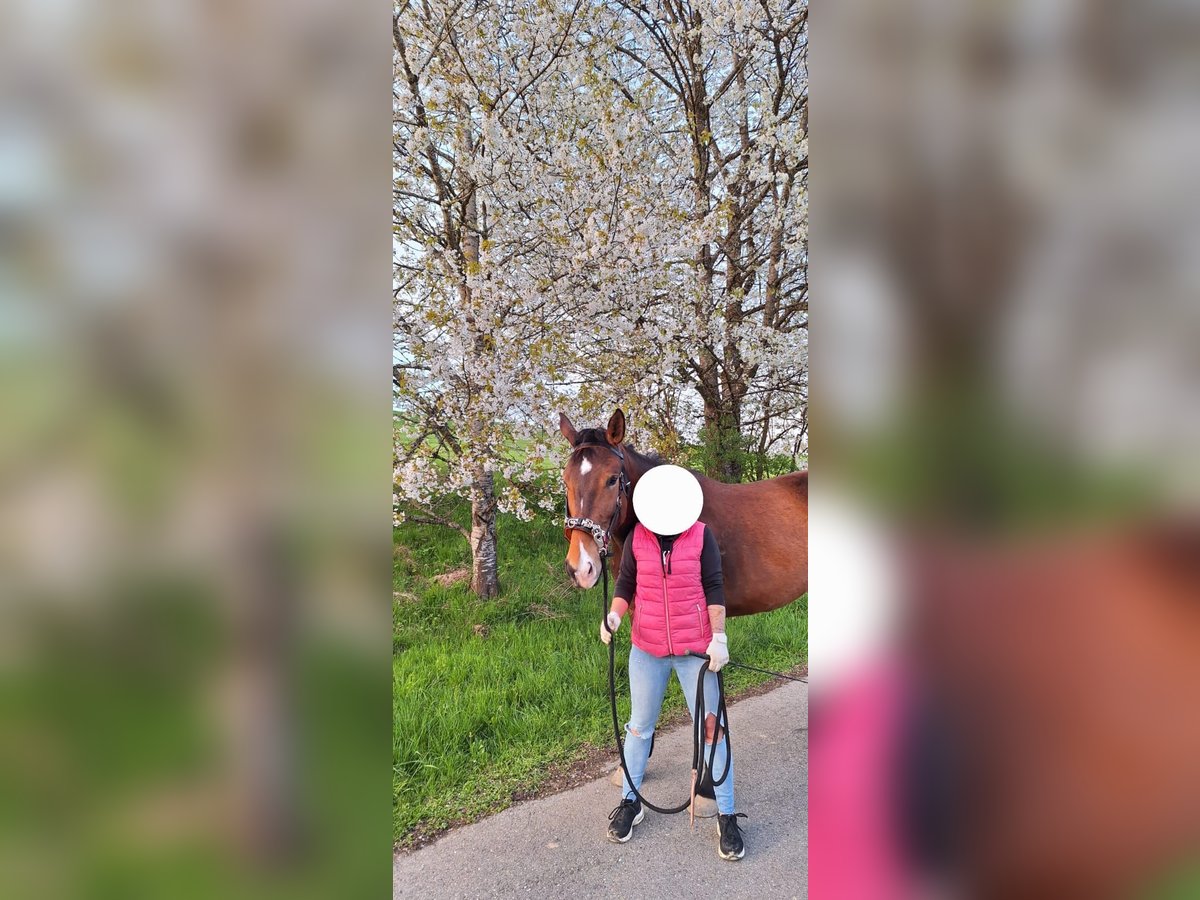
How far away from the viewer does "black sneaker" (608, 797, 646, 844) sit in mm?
2725

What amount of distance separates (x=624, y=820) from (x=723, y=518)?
1.63 m

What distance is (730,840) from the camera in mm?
2604

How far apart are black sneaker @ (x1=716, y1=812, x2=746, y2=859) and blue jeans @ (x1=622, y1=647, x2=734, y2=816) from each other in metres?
0.04

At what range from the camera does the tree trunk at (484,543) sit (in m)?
5.38

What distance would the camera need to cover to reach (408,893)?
2453 millimetres

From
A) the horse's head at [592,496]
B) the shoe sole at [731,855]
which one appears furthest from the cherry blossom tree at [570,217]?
the shoe sole at [731,855]

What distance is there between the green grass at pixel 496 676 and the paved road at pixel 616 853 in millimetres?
227

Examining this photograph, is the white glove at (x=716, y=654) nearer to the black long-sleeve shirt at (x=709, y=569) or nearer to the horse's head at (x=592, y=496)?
the black long-sleeve shirt at (x=709, y=569)

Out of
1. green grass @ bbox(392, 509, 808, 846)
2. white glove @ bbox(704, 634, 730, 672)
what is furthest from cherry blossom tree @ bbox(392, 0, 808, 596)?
white glove @ bbox(704, 634, 730, 672)
